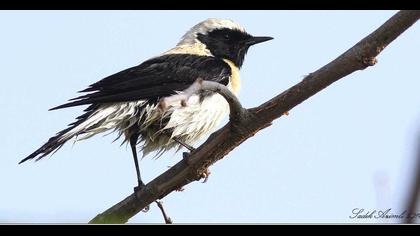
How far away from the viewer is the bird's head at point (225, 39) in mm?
7926

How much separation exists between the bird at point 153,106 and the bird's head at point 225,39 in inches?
15.7

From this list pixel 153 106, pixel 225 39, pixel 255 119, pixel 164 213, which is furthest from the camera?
pixel 225 39

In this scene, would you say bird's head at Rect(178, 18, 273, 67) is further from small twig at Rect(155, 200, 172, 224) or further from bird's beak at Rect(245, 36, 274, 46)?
small twig at Rect(155, 200, 172, 224)

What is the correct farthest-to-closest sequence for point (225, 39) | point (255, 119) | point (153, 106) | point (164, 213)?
point (225, 39) → point (153, 106) → point (164, 213) → point (255, 119)

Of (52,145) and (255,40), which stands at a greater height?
(255,40)

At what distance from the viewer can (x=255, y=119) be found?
4.56 metres

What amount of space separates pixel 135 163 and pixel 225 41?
219cm

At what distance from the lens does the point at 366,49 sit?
3988 mm

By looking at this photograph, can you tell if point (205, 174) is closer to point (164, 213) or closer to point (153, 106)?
point (164, 213)

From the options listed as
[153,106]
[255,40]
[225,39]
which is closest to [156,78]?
[153,106]

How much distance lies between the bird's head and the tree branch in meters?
2.94

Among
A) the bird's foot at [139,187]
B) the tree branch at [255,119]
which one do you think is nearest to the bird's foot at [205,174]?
the tree branch at [255,119]

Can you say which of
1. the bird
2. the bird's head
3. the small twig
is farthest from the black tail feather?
the bird's head

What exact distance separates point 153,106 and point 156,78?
0.36 meters
